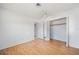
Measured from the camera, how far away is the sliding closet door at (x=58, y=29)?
147 centimetres

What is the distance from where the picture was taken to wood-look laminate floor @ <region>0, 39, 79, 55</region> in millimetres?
1354

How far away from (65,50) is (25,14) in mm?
1055

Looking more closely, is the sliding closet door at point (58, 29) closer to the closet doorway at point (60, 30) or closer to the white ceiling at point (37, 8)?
the closet doorway at point (60, 30)

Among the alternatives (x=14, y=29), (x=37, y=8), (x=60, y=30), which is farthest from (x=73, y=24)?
(x=14, y=29)

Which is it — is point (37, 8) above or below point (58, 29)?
above

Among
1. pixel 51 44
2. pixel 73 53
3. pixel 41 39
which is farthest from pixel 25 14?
pixel 73 53

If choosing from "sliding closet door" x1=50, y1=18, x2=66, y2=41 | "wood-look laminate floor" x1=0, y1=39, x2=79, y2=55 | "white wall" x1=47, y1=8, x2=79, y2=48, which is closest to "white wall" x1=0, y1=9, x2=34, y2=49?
"wood-look laminate floor" x1=0, y1=39, x2=79, y2=55

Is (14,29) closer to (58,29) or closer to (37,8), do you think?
(37,8)

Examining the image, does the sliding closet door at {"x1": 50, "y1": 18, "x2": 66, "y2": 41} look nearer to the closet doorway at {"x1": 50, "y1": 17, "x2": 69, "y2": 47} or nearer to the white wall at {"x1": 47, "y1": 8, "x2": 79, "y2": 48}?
the closet doorway at {"x1": 50, "y1": 17, "x2": 69, "y2": 47}

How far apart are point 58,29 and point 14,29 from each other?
2.95ft

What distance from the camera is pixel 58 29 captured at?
154 centimetres

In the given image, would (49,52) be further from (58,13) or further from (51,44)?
(58,13)

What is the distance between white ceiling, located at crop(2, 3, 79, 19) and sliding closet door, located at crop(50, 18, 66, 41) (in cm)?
21

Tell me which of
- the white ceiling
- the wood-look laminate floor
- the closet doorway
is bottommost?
the wood-look laminate floor
